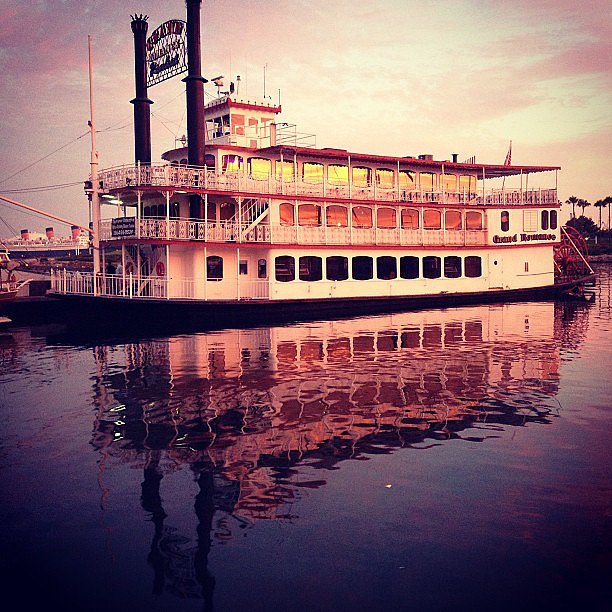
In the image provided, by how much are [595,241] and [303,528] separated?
161 meters

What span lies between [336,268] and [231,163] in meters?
7.85

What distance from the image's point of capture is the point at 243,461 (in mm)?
9258

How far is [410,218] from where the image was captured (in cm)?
3706

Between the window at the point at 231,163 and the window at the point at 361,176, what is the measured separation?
282 inches

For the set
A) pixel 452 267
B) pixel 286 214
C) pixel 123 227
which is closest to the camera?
pixel 123 227

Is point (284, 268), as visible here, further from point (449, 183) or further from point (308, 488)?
point (308, 488)

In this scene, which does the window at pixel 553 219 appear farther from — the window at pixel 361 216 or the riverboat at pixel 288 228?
the window at pixel 361 216

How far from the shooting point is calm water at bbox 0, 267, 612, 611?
600 cm

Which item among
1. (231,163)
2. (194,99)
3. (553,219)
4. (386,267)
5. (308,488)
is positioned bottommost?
(308,488)

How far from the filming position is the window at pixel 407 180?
37.2 meters

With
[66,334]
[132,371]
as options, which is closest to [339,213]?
[66,334]

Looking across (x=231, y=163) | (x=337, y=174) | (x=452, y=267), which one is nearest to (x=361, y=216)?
(x=337, y=174)

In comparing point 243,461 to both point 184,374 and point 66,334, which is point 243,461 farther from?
point 66,334

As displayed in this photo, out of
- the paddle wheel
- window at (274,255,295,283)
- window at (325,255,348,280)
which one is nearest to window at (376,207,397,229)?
window at (325,255,348,280)
